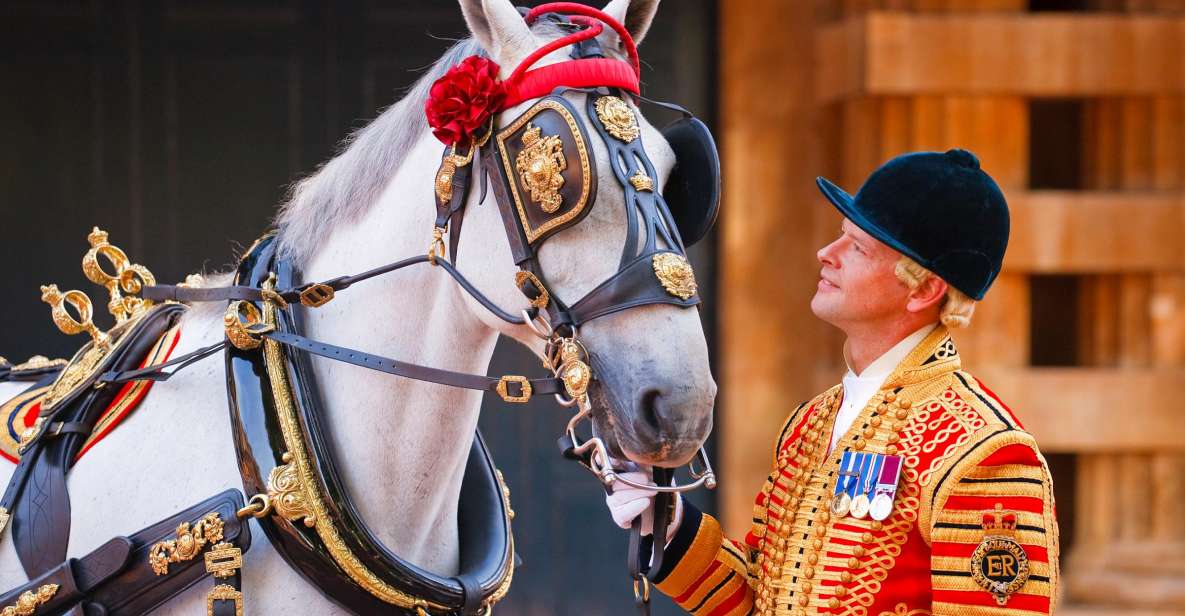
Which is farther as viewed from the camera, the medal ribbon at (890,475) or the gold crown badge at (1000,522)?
the medal ribbon at (890,475)

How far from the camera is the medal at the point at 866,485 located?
156 cm

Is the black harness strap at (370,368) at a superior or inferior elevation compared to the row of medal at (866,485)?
superior

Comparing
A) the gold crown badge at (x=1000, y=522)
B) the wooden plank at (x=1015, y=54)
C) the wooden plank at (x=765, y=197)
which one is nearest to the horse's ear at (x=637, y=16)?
the gold crown badge at (x=1000, y=522)

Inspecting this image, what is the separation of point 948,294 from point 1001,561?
36 centimetres

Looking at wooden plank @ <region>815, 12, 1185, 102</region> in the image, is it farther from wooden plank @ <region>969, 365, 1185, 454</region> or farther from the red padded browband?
the red padded browband

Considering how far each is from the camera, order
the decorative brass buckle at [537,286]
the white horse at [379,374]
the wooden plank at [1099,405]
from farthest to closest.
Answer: the wooden plank at [1099,405] < the white horse at [379,374] < the decorative brass buckle at [537,286]

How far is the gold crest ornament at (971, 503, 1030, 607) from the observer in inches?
55.8

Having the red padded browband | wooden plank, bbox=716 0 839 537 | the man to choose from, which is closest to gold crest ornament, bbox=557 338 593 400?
the man

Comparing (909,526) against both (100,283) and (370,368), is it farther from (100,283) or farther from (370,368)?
(100,283)

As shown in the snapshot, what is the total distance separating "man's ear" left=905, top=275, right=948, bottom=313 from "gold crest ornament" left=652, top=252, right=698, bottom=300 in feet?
1.08

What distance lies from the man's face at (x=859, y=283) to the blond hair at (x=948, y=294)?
2cm

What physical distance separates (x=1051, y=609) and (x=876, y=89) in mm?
2741

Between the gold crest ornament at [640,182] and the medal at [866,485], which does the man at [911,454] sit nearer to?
the medal at [866,485]

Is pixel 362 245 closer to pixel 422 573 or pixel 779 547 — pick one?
pixel 422 573
